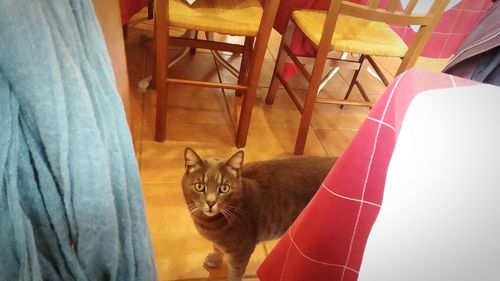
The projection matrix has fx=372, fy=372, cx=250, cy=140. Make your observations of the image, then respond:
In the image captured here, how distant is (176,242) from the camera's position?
1.21 meters

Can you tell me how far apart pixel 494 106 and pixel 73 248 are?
0.55m

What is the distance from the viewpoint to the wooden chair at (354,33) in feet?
4.10

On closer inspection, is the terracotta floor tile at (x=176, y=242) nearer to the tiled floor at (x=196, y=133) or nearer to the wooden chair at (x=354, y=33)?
the tiled floor at (x=196, y=133)

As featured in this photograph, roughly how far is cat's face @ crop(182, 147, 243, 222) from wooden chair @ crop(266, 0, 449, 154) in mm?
592

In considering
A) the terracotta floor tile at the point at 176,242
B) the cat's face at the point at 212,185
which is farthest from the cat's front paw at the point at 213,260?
the cat's face at the point at 212,185

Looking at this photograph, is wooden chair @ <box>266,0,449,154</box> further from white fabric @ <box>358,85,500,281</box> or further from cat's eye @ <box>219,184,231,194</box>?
white fabric @ <box>358,85,500,281</box>

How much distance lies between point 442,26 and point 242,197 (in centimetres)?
123

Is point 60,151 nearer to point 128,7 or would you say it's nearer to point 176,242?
point 176,242

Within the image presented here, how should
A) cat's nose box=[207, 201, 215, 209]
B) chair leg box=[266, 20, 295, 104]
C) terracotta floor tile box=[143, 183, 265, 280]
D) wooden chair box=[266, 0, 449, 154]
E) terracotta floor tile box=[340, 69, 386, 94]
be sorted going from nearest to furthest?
cat's nose box=[207, 201, 215, 209] → terracotta floor tile box=[143, 183, 265, 280] → wooden chair box=[266, 0, 449, 154] → chair leg box=[266, 20, 295, 104] → terracotta floor tile box=[340, 69, 386, 94]

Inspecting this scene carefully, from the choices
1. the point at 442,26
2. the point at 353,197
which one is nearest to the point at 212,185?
the point at 353,197

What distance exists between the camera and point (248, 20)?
1354mm

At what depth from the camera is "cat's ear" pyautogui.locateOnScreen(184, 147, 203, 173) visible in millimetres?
1000

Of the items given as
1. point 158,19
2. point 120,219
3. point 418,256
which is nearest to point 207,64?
point 158,19

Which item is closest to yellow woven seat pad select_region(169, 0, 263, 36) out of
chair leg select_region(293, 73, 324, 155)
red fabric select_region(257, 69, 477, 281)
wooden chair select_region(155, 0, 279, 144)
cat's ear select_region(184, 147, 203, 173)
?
wooden chair select_region(155, 0, 279, 144)
